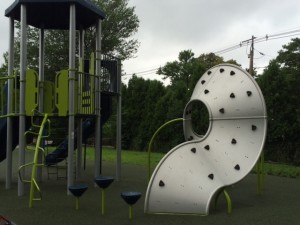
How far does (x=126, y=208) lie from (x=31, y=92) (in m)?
3.82

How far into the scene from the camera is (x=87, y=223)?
248 inches

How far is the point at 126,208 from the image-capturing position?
7418mm

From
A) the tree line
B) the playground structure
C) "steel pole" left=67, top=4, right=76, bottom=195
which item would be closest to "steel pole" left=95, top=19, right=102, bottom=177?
the playground structure

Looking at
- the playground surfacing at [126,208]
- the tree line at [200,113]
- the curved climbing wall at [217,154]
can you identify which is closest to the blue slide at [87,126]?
the playground surfacing at [126,208]

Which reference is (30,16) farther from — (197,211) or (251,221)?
(251,221)

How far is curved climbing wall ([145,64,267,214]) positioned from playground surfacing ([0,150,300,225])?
12.6 inches

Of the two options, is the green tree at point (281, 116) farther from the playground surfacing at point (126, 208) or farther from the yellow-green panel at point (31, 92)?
the yellow-green panel at point (31, 92)

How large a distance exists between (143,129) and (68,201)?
1608 cm

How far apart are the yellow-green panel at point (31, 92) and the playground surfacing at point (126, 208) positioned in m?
2.05

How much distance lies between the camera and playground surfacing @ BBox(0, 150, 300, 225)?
6.42m

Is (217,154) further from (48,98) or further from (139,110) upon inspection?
(139,110)

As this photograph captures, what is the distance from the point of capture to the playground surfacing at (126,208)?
6422mm

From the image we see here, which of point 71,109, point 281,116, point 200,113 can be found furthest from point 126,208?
point 200,113

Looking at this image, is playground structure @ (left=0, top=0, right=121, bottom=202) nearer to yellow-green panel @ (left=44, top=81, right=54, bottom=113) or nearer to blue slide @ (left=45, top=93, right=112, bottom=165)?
yellow-green panel @ (left=44, top=81, right=54, bottom=113)
